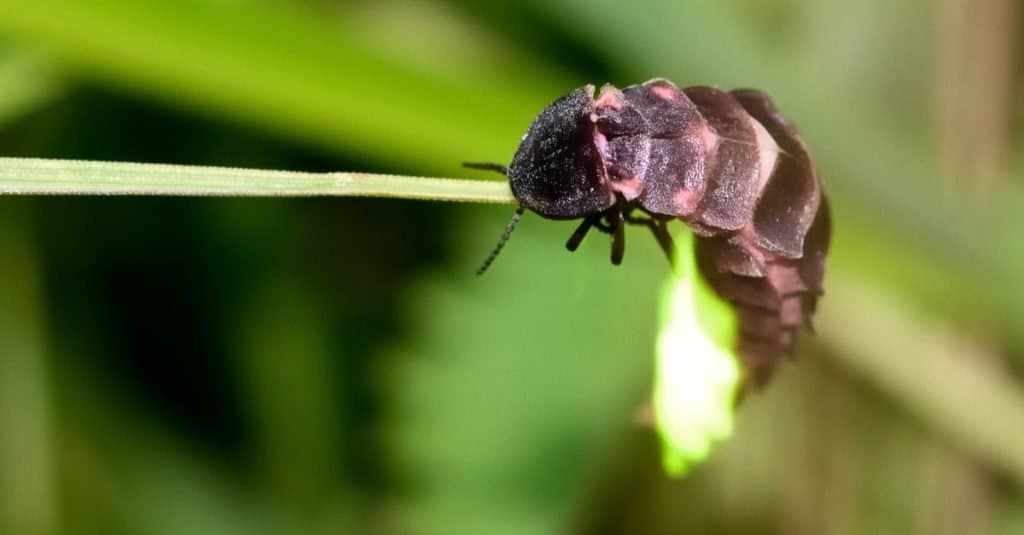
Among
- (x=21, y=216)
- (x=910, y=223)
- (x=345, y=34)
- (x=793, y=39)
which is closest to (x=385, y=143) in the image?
(x=345, y=34)

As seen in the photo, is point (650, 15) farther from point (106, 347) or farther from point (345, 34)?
point (106, 347)

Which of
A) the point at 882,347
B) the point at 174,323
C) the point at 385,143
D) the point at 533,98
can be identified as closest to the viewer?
the point at 385,143

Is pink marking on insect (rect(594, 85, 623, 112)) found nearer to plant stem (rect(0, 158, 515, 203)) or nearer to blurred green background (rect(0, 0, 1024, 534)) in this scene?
plant stem (rect(0, 158, 515, 203))

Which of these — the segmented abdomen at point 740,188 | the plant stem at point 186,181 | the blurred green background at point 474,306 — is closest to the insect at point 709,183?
the segmented abdomen at point 740,188

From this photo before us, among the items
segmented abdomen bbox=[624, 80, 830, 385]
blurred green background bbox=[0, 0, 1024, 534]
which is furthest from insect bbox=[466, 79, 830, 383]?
blurred green background bbox=[0, 0, 1024, 534]

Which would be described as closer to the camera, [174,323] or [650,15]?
[650,15]

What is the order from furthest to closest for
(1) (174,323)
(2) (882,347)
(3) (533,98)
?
(1) (174,323), (2) (882,347), (3) (533,98)

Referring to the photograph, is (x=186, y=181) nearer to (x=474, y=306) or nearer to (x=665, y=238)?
(x=665, y=238)

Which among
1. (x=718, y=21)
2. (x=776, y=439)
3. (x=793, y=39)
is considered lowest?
(x=776, y=439)
